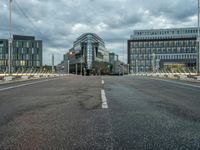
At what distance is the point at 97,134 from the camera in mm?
3219

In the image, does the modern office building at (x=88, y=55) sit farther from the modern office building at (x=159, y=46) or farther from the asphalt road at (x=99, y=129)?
the asphalt road at (x=99, y=129)

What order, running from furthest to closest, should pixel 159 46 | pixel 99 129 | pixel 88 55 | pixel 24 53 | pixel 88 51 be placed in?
pixel 159 46
pixel 88 51
pixel 88 55
pixel 24 53
pixel 99 129

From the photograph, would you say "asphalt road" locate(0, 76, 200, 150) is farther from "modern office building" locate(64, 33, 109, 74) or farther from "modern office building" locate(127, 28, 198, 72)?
"modern office building" locate(127, 28, 198, 72)

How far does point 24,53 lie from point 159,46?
275 ft

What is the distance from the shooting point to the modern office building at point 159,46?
135m

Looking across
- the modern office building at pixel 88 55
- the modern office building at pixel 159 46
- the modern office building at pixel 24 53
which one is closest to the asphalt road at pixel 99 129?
the modern office building at pixel 24 53

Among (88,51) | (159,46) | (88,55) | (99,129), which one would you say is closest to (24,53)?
(88,55)

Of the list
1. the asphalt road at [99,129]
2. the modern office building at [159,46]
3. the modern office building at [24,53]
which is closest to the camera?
the asphalt road at [99,129]

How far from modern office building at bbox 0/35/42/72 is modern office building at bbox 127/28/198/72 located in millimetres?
60498

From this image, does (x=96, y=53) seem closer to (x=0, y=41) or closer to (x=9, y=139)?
(x=0, y=41)

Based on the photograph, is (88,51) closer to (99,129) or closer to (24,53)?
(24,53)

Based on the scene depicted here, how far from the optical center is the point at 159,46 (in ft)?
453

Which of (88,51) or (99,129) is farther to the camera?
(88,51)

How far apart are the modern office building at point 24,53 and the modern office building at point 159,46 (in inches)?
2382
